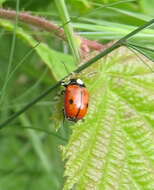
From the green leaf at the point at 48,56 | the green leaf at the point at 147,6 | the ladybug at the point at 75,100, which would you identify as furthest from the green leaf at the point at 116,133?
the green leaf at the point at 147,6

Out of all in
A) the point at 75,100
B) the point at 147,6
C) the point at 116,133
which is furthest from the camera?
the point at 147,6

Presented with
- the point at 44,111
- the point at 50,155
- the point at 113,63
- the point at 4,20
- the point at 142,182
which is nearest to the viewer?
the point at 142,182

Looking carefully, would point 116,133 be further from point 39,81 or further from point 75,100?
point 39,81

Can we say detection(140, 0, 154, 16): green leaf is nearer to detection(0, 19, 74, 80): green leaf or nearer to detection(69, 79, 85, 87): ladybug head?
detection(0, 19, 74, 80): green leaf

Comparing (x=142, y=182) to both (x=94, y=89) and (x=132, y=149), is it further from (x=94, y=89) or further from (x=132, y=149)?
(x=94, y=89)

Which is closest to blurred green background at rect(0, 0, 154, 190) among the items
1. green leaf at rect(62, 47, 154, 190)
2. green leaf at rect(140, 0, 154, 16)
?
green leaf at rect(140, 0, 154, 16)

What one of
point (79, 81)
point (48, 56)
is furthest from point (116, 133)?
point (48, 56)

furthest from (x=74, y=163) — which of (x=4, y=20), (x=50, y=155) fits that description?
(x=50, y=155)
